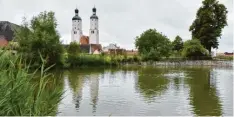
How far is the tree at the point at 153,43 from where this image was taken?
6218 centimetres

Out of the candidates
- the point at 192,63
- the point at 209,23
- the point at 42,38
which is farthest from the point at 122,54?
the point at 42,38

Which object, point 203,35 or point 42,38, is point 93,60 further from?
point 203,35

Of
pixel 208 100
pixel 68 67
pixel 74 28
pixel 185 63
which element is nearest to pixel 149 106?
pixel 208 100

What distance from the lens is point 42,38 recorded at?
40.7 metres

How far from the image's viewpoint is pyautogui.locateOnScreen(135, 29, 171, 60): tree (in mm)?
62184

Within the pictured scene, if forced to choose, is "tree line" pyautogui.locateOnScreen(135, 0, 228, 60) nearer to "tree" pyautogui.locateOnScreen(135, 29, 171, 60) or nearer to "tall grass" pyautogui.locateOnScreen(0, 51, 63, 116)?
"tree" pyautogui.locateOnScreen(135, 29, 171, 60)

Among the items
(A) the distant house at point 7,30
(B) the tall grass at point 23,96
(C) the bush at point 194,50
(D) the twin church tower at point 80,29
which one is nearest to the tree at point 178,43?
(C) the bush at point 194,50

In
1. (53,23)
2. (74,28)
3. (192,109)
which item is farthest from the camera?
(74,28)

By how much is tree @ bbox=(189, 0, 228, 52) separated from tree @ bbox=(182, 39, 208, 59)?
2.22m

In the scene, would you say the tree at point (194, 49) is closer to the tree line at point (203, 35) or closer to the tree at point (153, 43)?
the tree line at point (203, 35)

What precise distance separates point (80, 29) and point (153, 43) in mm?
53050

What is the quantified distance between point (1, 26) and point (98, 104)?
1805 inches

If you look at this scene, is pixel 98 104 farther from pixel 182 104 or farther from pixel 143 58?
pixel 143 58

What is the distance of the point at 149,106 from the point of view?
14.2m
